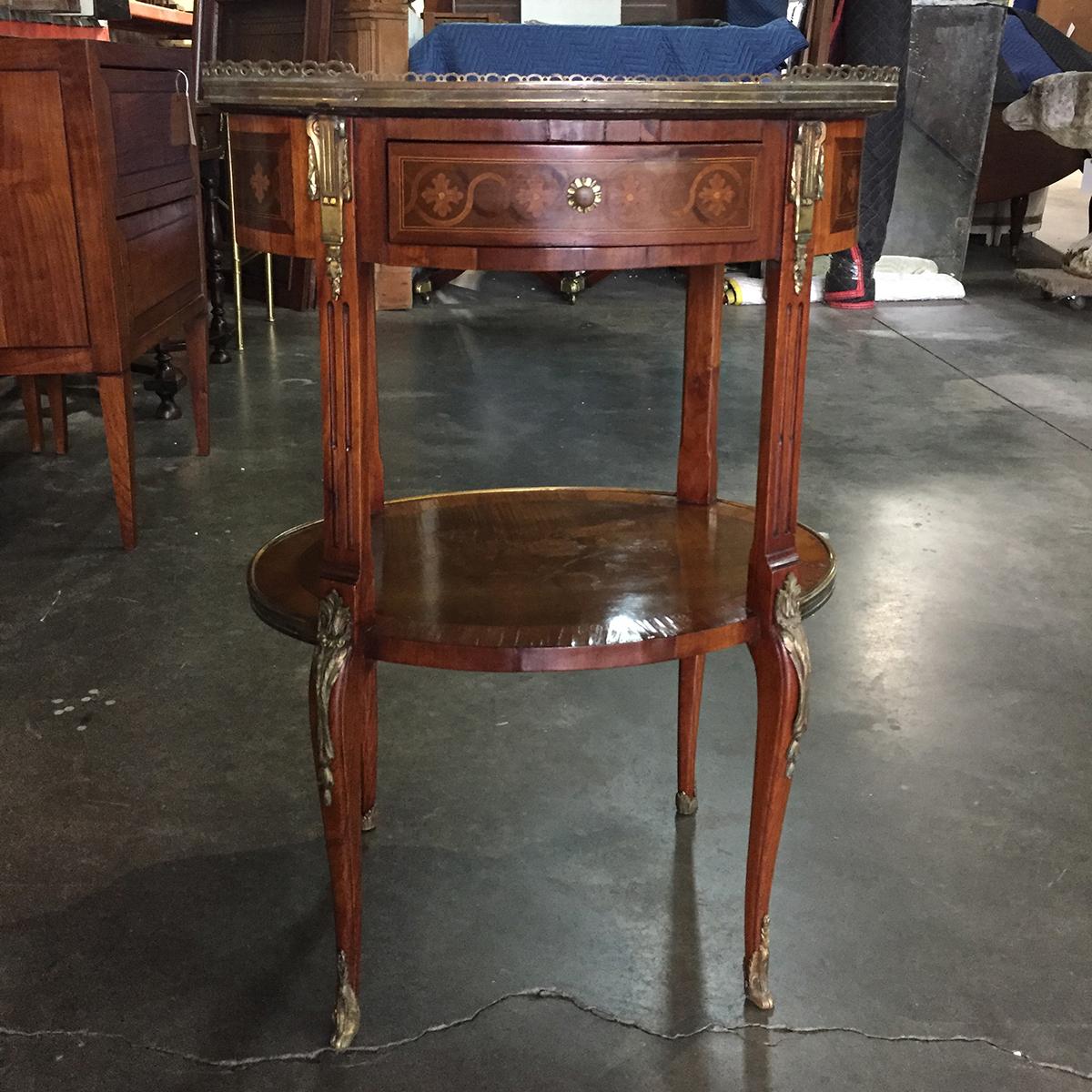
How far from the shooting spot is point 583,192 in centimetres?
117

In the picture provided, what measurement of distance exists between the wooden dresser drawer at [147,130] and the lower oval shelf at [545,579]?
53.9 inches

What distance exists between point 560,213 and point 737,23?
558 centimetres

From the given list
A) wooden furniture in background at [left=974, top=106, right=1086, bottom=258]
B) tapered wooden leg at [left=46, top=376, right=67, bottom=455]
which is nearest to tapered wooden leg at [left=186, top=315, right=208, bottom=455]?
tapered wooden leg at [left=46, top=376, right=67, bottom=455]

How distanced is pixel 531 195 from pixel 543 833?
952mm

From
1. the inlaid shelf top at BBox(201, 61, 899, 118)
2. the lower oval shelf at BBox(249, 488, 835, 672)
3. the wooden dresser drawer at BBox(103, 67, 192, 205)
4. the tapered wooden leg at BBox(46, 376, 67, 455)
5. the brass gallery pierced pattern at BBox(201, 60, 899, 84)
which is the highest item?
the brass gallery pierced pattern at BBox(201, 60, 899, 84)

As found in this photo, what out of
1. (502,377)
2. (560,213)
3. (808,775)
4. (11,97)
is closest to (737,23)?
(502,377)

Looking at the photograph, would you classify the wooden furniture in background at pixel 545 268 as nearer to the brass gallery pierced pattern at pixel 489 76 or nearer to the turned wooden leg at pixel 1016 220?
the brass gallery pierced pattern at pixel 489 76

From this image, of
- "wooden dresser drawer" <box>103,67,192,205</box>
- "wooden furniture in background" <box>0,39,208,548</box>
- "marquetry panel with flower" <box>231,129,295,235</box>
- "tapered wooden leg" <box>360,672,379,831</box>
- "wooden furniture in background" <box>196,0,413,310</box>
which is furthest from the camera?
"wooden furniture in background" <box>196,0,413,310</box>

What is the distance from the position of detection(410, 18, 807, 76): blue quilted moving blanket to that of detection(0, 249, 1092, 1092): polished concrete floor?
241cm

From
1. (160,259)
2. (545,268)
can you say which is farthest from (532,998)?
(160,259)

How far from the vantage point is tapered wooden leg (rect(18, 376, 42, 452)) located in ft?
11.0

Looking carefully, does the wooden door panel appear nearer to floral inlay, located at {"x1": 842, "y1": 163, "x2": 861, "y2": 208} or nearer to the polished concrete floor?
the polished concrete floor

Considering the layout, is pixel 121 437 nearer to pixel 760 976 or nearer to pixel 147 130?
pixel 147 130

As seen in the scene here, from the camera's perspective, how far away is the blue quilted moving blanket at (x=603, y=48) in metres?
5.01
